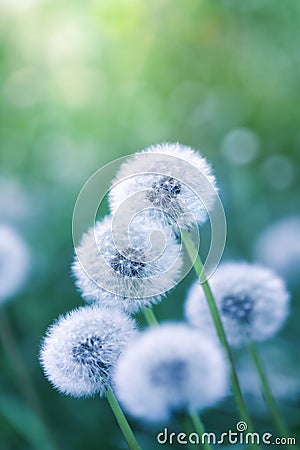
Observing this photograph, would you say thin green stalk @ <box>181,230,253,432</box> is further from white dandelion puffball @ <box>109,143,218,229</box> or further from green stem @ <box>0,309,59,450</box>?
green stem @ <box>0,309,59,450</box>

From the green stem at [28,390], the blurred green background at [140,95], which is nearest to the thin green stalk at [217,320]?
the green stem at [28,390]

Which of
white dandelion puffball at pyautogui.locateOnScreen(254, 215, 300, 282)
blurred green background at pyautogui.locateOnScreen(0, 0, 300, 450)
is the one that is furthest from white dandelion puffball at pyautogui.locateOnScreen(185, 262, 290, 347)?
blurred green background at pyautogui.locateOnScreen(0, 0, 300, 450)

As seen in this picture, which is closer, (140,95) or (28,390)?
(28,390)

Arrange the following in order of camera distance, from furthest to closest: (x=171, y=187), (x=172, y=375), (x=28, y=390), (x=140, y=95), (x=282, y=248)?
(x=140, y=95) → (x=282, y=248) → (x=28, y=390) → (x=171, y=187) → (x=172, y=375)

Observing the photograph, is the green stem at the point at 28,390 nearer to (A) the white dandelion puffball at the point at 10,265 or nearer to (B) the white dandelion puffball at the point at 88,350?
(A) the white dandelion puffball at the point at 10,265

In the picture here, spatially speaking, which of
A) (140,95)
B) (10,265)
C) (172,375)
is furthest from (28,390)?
(140,95)

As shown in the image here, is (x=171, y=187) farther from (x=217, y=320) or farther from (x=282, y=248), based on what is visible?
(x=282, y=248)

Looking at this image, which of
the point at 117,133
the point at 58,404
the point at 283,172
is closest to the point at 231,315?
the point at 58,404
